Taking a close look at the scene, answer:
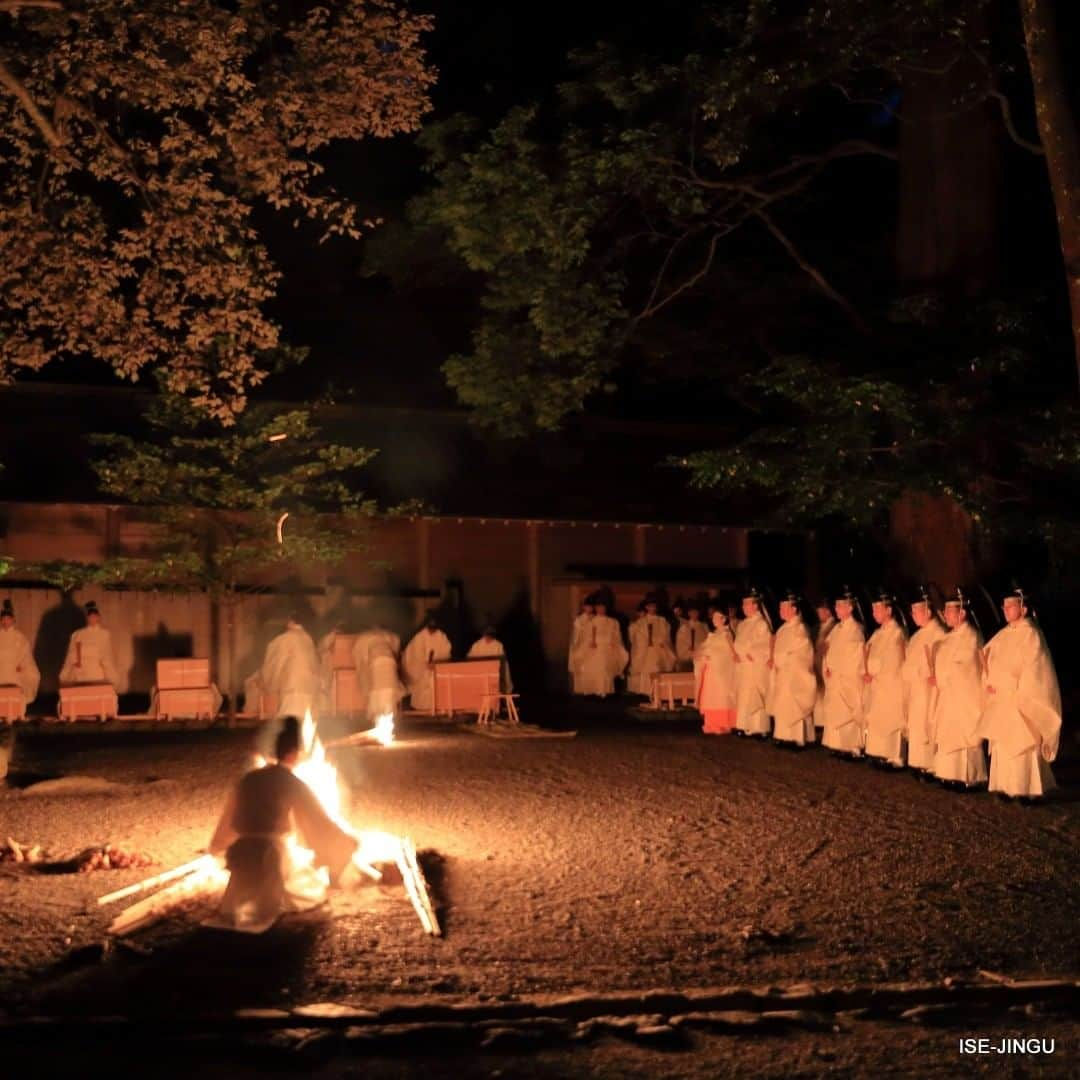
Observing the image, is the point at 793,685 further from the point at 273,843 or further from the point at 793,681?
the point at 273,843

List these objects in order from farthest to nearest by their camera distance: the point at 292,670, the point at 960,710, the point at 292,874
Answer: the point at 292,670 → the point at 960,710 → the point at 292,874

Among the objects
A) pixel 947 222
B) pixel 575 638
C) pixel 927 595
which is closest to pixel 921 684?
pixel 927 595

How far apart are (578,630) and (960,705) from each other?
11441mm

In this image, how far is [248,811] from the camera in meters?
8.41

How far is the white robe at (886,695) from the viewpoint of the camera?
1562 centimetres

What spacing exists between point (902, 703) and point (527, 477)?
36.2ft

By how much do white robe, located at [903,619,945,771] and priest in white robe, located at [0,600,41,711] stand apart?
41.5ft

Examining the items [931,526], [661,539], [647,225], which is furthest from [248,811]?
[661,539]

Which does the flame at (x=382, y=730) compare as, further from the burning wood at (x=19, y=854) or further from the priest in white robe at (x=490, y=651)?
the burning wood at (x=19, y=854)

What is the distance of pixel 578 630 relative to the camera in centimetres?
2498

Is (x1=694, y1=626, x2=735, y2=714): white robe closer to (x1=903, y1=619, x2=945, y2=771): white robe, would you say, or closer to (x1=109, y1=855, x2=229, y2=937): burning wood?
(x1=903, y1=619, x2=945, y2=771): white robe

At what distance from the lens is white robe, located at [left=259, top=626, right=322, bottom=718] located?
19641mm

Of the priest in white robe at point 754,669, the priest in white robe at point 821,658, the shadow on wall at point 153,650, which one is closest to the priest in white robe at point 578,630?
the priest in white robe at point 754,669

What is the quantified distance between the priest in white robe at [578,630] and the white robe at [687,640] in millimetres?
1641
